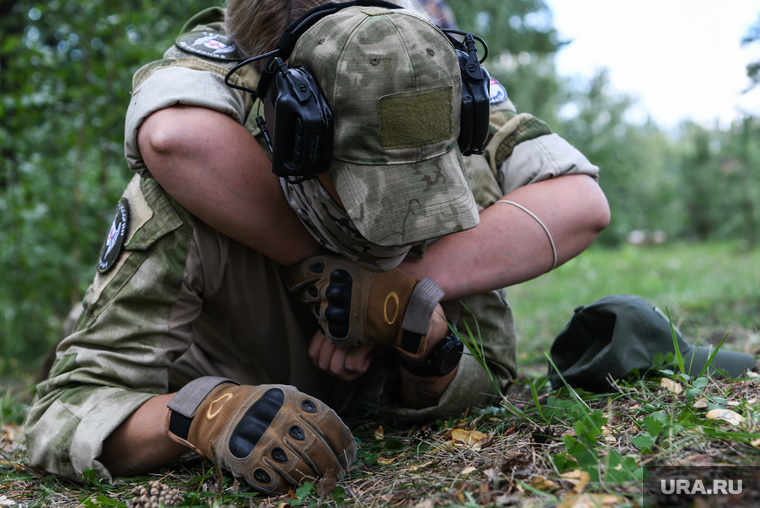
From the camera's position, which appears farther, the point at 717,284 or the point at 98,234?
the point at 717,284

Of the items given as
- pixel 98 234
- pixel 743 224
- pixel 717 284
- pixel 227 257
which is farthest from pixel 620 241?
pixel 227 257

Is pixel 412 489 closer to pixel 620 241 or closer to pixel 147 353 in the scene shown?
pixel 147 353

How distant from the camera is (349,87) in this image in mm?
1146

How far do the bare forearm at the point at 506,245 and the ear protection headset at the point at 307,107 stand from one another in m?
0.34

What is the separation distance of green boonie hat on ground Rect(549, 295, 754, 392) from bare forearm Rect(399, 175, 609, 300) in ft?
0.95

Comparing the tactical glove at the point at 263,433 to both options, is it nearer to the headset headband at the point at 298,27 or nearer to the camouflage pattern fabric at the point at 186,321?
the camouflage pattern fabric at the point at 186,321

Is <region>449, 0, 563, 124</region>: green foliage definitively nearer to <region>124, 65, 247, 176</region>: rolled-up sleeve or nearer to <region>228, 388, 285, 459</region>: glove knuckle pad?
<region>124, 65, 247, 176</region>: rolled-up sleeve

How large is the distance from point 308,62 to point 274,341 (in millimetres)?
906

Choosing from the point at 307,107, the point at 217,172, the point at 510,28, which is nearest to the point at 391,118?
the point at 307,107

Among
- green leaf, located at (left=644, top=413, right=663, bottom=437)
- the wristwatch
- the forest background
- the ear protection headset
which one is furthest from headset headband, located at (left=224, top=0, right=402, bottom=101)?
the forest background

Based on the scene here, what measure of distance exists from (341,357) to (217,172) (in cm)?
61

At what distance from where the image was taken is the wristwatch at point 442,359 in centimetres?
159

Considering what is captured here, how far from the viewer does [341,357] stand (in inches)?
63.4

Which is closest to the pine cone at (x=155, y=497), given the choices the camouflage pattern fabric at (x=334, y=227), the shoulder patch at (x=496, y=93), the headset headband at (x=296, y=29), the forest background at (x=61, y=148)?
the camouflage pattern fabric at (x=334, y=227)
